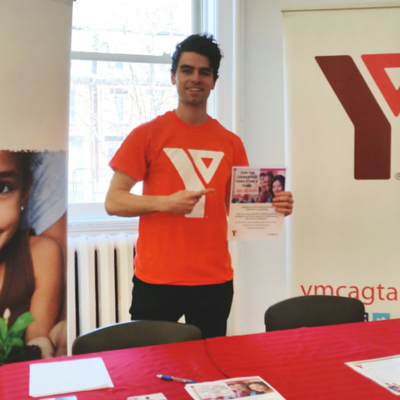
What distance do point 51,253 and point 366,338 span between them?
1.42m

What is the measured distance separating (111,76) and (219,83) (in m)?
0.74

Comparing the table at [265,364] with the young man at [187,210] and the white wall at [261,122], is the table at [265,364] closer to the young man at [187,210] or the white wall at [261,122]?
the young man at [187,210]

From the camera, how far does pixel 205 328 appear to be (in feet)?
6.49

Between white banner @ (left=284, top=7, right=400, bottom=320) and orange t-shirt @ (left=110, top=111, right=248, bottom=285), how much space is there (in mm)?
814

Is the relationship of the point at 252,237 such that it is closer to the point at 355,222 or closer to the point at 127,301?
the point at 355,222

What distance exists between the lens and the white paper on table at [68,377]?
1182 millimetres

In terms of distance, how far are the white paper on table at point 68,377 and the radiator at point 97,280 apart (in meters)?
1.50

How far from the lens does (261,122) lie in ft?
10.5

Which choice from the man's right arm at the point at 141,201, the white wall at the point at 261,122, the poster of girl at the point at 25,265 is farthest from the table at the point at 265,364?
the white wall at the point at 261,122

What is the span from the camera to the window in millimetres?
3086

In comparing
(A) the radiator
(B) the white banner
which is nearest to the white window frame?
(A) the radiator

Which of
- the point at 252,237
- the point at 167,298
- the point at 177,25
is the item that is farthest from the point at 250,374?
the point at 177,25

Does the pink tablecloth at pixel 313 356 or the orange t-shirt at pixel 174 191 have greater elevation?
the orange t-shirt at pixel 174 191

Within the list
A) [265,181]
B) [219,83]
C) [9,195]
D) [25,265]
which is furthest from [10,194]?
[219,83]
